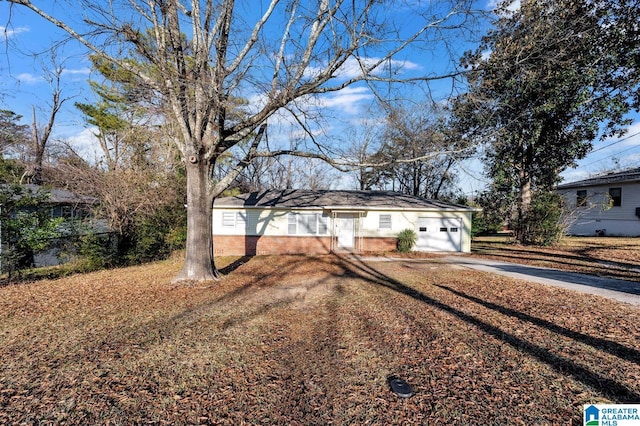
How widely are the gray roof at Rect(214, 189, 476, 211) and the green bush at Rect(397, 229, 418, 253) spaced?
4.20 ft

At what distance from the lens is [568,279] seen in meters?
8.79

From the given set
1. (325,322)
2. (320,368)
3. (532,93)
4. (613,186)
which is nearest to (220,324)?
(325,322)

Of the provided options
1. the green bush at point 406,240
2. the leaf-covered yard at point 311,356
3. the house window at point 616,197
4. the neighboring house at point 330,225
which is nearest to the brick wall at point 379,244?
the neighboring house at point 330,225

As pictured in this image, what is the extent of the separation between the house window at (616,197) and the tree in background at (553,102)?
7.75 meters

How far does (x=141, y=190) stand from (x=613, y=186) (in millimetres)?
29668

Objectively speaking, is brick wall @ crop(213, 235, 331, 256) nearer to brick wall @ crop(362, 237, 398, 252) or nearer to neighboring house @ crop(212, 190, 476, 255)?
neighboring house @ crop(212, 190, 476, 255)

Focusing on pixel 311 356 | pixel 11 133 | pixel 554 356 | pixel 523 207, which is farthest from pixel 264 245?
pixel 11 133

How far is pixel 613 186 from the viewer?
2091 centimetres

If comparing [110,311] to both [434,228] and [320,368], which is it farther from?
[434,228]

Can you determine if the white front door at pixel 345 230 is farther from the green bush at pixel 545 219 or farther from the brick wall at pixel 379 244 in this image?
the green bush at pixel 545 219

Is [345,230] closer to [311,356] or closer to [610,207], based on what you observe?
[311,356]

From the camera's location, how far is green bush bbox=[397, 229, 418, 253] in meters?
14.8

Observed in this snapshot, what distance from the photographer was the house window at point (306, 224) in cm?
1513

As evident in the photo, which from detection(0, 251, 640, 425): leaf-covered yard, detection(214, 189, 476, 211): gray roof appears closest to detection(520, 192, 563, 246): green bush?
detection(214, 189, 476, 211): gray roof
